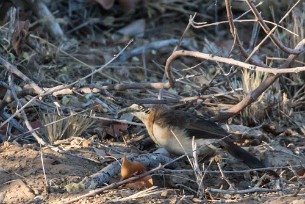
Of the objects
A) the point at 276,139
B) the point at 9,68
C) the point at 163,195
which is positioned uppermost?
the point at 9,68

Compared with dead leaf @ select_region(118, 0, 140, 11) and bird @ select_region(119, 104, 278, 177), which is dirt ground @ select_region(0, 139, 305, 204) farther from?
dead leaf @ select_region(118, 0, 140, 11)

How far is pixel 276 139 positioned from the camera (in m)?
6.68

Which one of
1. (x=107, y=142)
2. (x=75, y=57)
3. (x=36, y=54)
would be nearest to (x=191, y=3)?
(x=75, y=57)

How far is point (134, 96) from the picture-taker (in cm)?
736

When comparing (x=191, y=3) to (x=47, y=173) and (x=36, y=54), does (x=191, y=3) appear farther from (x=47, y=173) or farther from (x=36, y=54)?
(x=47, y=173)

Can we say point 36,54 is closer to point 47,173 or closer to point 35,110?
point 35,110

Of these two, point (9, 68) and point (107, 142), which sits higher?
point (9, 68)

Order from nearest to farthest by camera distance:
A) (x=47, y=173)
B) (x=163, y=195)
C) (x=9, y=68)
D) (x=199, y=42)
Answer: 1. (x=163, y=195)
2. (x=47, y=173)
3. (x=9, y=68)
4. (x=199, y=42)

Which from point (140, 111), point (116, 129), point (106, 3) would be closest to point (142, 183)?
point (140, 111)

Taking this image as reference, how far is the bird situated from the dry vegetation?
0.11 metres

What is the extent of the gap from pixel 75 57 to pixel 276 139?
106 inches

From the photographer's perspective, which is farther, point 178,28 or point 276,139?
point 178,28

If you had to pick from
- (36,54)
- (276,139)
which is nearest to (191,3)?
(36,54)

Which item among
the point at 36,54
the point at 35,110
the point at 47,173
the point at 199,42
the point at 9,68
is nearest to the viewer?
the point at 47,173
